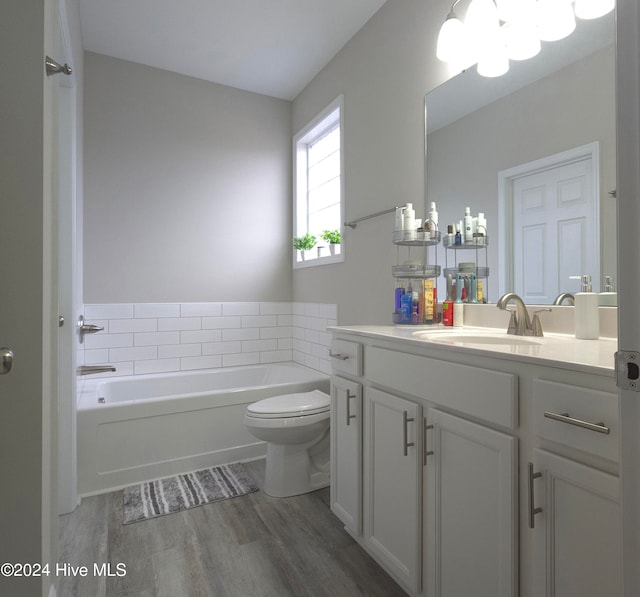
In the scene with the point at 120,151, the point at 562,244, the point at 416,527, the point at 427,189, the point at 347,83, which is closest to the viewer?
the point at 416,527

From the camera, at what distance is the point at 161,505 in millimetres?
2031

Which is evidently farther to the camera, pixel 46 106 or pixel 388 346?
pixel 388 346

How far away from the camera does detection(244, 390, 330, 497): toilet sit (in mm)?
2051

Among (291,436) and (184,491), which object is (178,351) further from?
(291,436)

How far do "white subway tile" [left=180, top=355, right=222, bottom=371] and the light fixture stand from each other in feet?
8.29

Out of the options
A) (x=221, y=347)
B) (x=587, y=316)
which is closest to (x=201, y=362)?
(x=221, y=347)

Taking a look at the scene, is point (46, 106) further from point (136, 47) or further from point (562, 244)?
point (136, 47)

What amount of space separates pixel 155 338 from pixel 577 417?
2.82 meters

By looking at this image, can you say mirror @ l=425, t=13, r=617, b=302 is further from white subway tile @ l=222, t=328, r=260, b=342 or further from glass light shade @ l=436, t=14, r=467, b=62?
white subway tile @ l=222, t=328, r=260, b=342

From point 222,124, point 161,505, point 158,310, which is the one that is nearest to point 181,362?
point 158,310

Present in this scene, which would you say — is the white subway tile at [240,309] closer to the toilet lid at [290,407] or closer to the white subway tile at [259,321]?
the white subway tile at [259,321]

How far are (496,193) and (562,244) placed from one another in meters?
0.38

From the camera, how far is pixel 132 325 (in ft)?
9.67
